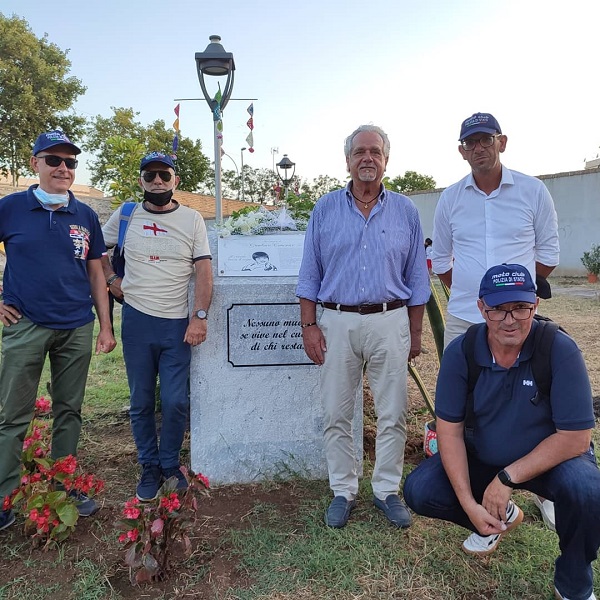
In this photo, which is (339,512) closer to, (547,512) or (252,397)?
(252,397)

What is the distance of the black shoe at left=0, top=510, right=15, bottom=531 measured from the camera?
2641mm

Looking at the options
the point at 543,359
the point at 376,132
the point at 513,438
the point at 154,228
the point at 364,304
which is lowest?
the point at 513,438

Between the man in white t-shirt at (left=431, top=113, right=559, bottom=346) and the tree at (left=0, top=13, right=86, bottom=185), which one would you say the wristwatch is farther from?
the tree at (left=0, top=13, right=86, bottom=185)

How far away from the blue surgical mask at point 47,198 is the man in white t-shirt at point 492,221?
6.68 feet

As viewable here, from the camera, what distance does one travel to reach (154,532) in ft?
7.26

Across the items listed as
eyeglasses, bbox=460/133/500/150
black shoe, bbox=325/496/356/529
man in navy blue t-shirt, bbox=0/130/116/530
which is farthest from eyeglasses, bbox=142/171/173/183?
black shoe, bbox=325/496/356/529

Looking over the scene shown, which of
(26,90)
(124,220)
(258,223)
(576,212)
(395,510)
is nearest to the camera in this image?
(395,510)

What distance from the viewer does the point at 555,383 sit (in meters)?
2.08

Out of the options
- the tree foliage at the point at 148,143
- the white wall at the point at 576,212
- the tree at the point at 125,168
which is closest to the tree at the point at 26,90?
the tree foliage at the point at 148,143

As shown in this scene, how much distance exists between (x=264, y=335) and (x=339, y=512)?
107 cm

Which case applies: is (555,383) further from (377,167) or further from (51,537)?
(51,537)

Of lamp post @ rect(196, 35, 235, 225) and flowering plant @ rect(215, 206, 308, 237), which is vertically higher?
lamp post @ rect(196, 35, 235, 225)

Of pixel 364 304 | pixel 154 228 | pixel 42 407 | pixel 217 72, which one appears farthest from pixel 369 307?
pixel 217 72

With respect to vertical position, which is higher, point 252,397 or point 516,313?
point 516,313
